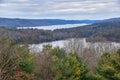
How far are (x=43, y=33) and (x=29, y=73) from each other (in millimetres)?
94761

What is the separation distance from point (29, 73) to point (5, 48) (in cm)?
568

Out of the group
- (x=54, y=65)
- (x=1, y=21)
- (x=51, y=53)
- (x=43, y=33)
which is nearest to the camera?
(x=54, y=65)

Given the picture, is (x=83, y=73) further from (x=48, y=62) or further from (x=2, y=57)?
(x=2, y=57)

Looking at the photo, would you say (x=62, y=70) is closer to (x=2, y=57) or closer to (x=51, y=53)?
(x=51, y=53)

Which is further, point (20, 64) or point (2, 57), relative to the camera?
point (20, 64)

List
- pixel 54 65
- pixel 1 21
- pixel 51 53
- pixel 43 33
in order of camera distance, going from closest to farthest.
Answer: pixel 54 65 → pixel 51 53 → pixel 43 33 → pixel 1 21

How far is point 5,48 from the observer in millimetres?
23281

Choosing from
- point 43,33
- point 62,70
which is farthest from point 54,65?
point 43,33

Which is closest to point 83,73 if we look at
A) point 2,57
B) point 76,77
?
point 76,77

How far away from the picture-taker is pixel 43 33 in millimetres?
122750

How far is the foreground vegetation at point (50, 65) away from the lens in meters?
24.6

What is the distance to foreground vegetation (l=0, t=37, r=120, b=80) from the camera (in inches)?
968

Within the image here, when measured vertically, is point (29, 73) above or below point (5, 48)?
below

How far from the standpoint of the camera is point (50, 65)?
98.3ft
